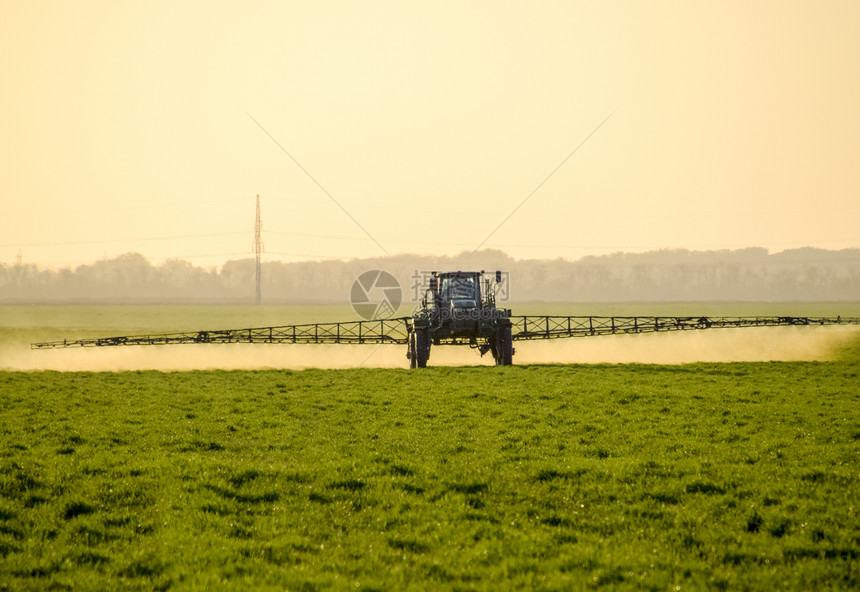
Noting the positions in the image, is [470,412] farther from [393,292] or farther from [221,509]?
[393,292]

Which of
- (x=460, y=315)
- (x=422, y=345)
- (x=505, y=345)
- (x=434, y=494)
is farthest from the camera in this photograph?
(x=505, y=345)

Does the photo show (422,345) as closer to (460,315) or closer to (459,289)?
(460,315)

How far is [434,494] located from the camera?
9.29 metres

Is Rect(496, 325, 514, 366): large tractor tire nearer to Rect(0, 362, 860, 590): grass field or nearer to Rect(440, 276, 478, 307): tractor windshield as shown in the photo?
Rect(440, 276, 478, 307): tractor windshield

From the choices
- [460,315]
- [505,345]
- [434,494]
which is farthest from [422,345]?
[434,494]

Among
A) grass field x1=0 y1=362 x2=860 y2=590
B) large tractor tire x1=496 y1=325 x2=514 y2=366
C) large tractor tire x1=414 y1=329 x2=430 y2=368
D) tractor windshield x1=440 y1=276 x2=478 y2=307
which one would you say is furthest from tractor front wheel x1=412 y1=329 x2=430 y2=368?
grass field x1=0 y1=362 x2=860 y2=590

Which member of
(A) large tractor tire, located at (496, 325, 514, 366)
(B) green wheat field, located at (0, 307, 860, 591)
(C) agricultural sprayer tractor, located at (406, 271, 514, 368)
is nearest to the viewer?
(B) green wheat field, located at (0, 307, 860, 591)

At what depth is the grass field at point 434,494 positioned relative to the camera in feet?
22.3

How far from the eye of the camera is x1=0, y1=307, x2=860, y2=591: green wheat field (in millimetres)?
6780

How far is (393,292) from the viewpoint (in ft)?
567

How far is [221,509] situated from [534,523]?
4.83 meters

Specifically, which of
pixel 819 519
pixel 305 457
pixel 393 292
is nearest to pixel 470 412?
pixel 305 457

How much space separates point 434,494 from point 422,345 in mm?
19699

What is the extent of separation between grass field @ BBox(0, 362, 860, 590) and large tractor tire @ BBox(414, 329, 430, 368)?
1136 cm
